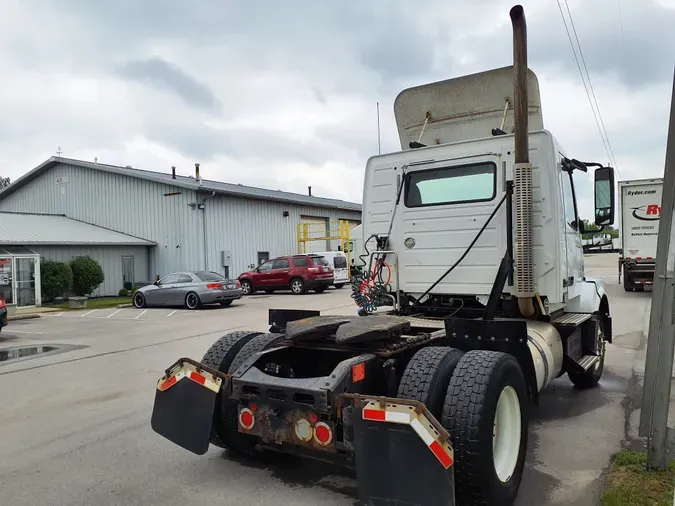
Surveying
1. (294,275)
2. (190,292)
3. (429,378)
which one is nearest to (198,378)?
(429,378)

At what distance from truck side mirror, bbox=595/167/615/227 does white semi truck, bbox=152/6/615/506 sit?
1 centimetres

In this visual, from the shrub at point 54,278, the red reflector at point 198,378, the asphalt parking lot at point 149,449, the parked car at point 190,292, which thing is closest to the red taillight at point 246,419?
the red reflector at point 198,378

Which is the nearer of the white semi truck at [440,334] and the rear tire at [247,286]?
the white semi truck at [440,334]

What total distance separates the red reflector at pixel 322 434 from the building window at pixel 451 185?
2.85m

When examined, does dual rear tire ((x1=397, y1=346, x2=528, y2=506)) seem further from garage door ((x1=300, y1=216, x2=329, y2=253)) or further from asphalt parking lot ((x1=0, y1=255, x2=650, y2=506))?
garage door ((x1=300, y1=216, x2=329, y2=253))

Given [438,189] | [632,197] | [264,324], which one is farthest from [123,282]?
[438,189]

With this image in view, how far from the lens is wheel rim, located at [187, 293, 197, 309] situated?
1917 centimetres

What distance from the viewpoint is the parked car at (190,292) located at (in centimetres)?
1914

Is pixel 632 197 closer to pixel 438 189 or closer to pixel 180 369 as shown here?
pixel 438 189

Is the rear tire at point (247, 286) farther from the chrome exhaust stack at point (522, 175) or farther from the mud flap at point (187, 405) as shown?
the mud flap at point (187, 405)

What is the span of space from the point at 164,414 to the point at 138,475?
706 mm

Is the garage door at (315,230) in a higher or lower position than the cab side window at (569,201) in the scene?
higher

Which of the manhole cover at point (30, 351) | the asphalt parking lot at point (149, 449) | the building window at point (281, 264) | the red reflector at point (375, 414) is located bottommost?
the asphalt parking lot at point (149, 449)

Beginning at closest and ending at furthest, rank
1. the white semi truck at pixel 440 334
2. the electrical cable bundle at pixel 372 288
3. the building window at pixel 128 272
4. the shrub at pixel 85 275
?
the white semi truck at pixel 440 334
the electrical cable bundle at pixel 372 288
the shrub at pixel 85 275
the building window at pixel 128 272
